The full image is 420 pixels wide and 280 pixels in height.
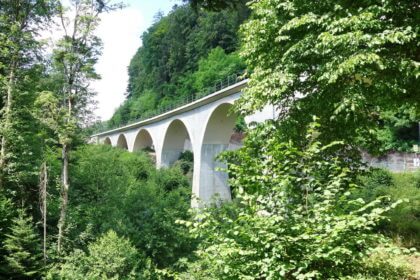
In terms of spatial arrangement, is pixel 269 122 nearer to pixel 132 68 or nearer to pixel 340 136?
pixel 340 136

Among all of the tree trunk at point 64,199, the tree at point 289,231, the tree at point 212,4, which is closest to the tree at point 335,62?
the tree at point 212,4

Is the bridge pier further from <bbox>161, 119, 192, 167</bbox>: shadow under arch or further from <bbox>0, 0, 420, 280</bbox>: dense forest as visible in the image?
<bbox>161, 119, 192, 167</bbox>: shadow under arch

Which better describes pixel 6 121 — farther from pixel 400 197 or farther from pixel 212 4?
pixel 400 197

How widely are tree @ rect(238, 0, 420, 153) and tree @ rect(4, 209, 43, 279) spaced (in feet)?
29.5

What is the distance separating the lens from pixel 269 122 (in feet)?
34.1

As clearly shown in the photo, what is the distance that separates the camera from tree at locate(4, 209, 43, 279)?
12766 millimetres

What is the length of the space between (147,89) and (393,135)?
52566 mm

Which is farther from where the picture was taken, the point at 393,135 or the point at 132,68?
the point at 132,68

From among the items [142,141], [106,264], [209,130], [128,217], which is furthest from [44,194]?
[142,141]

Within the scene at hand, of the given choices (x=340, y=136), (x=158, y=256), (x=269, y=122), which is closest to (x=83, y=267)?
(x=158, y=256)

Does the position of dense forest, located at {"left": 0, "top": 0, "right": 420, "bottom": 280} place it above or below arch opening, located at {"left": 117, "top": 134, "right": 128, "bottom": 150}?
below

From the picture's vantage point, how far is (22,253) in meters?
12.7

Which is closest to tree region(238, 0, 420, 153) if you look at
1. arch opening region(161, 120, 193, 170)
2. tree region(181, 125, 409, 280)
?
tree region(181, 125, 409, 280)

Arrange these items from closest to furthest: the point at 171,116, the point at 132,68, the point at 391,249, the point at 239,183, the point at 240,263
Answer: the point at 391,249, the point at 240,263, the point at 239,183, the point at 171,116, the point at 132,68
